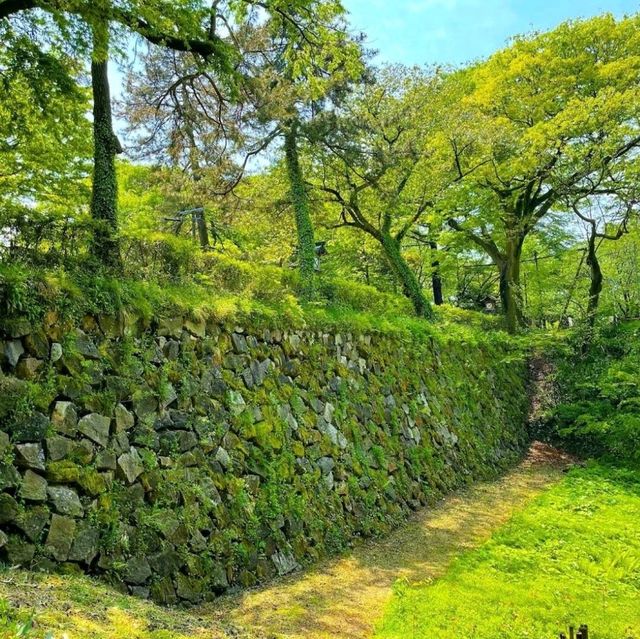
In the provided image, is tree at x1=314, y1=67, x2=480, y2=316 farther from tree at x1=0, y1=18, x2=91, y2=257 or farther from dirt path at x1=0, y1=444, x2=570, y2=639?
dirt path at x1=0, y1=444, x2=570, y2=639

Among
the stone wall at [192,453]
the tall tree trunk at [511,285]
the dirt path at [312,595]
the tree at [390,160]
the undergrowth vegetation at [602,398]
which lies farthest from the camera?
the tall tree trunk at [511,285]

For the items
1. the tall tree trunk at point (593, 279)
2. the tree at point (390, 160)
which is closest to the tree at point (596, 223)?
the tall tree trunk at point (593, 279)

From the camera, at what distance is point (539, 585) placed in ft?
19.6

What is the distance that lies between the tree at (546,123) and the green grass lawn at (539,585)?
34.5 ft

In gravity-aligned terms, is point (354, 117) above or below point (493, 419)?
above

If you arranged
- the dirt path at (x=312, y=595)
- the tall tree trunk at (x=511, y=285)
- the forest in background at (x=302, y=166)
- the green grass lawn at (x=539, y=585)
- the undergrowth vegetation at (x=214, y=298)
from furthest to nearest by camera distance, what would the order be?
1. the tall tree trunk at (x=511, y=285)
2. the forest in background at (x=302, y=166)
3. the green grass lawn at (x=539, y=585)
4. the undergrowth vegetation at (x=214, y=298)
5. the dirt path at (x=312, y=595)

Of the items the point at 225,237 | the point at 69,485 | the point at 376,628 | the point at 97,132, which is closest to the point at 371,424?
Answer: the point at 376,628

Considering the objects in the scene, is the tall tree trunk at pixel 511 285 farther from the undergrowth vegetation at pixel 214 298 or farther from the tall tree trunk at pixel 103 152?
the tall tree trunk at pixel 103 152

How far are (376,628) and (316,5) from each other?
7.26 m

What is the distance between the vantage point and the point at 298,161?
478 inches

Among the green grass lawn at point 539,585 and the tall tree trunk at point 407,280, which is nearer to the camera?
the green grass lawn at point 539,585

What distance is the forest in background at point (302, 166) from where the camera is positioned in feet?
21.4

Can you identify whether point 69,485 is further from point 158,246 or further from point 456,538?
point 456,538

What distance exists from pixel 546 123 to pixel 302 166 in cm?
805
